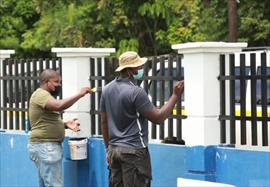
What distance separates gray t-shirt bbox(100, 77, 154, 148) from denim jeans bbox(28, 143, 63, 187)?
168cm

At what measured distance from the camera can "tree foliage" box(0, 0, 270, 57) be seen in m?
21.4

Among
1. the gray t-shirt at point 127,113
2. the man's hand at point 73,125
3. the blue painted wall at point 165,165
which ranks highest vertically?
the gray t-shirt at point 127,113

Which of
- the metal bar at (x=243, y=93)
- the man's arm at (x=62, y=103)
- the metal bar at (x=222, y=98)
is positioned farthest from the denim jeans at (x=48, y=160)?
the metal bar at (x=243, y=93)

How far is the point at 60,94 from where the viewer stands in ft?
33.3

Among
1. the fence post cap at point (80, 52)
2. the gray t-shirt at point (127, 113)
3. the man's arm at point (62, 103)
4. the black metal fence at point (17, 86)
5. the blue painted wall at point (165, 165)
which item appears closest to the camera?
the gray t-shirt at point (127, 113)

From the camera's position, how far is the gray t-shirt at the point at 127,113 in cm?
715

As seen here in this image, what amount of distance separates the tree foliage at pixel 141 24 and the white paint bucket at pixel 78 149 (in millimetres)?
11673

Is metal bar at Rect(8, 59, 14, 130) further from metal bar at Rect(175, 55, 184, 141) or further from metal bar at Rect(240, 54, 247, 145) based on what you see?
metal bar at Rect(240, 54, 247, 145)

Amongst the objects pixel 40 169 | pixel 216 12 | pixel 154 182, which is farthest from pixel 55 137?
pixel 216 12

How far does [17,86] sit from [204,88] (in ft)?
12.4

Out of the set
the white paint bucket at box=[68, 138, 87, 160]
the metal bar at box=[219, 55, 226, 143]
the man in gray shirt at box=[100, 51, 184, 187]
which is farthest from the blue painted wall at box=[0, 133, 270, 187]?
the man in gray shirt at box=[100, 51, 184, 187]

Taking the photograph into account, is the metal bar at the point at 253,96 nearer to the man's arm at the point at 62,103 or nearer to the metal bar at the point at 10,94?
the man's arm at the point at 62,103

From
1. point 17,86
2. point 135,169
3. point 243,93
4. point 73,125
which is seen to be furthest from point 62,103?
point 17,86

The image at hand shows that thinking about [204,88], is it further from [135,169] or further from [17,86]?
[17,86]
